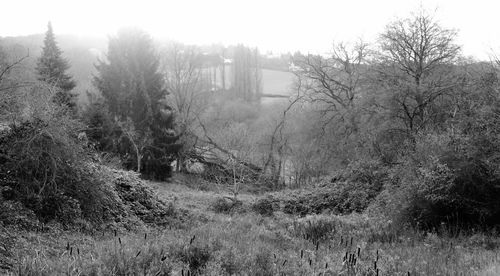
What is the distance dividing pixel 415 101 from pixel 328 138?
962cm

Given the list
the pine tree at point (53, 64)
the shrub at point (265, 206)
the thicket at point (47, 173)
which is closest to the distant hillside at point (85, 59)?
the pine tree at point (53, 64)

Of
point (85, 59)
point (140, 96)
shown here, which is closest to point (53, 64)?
point (140, 96)

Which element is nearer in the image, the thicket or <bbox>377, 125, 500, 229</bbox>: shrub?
the thicket

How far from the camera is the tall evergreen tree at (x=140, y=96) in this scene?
32375mm

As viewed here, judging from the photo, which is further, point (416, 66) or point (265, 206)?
point (416, 66)

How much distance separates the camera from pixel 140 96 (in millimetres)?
32938

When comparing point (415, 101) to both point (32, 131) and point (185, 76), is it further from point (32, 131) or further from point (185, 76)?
point (185, 76)

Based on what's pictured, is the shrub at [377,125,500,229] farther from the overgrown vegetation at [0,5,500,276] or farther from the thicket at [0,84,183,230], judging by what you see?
the thicket at [0,84,183,230]

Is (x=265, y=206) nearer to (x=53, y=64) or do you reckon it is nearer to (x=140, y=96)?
(x=140, y=96)

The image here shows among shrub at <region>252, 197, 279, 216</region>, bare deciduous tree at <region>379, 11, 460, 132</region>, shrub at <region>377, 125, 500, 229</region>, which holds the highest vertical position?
bare deciduous tree at <region>379, 11, 460, 132</region>

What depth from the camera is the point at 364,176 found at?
21812mm

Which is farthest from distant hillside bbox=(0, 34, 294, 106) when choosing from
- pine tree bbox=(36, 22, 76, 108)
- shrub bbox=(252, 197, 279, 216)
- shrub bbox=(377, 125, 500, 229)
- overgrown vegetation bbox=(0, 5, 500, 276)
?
shrub bbox=(377, 125, 500, 229)

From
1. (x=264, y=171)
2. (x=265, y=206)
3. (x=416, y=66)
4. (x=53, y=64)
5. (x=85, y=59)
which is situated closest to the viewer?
(x=265, y=206)

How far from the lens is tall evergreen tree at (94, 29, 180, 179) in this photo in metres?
32.4
